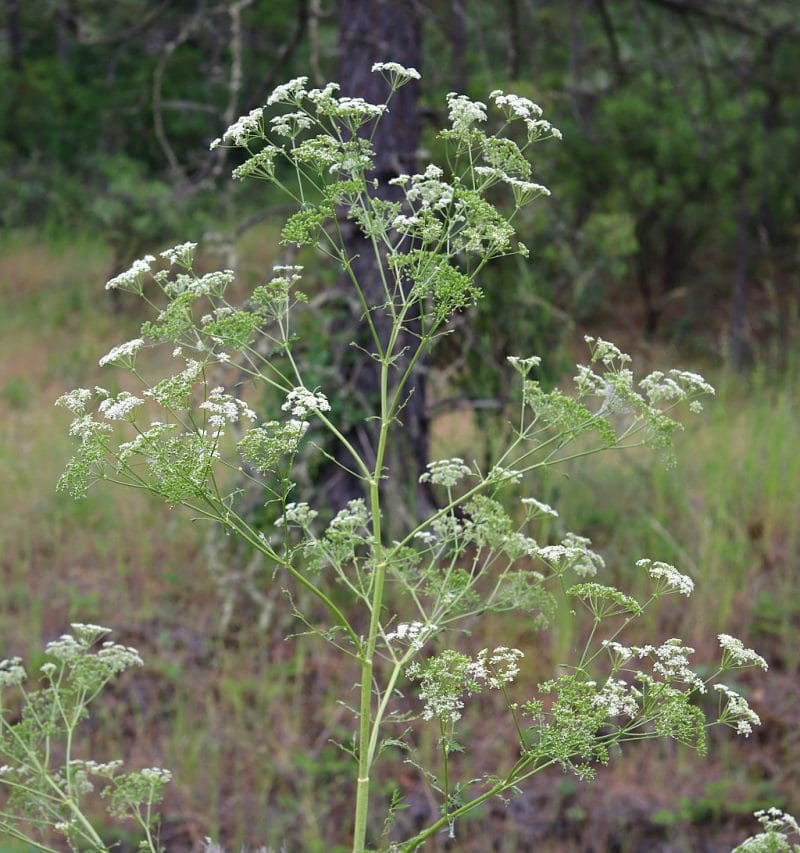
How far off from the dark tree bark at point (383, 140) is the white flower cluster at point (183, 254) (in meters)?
3.60

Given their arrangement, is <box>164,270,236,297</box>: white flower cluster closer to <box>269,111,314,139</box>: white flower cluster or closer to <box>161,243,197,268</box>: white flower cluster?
<box>161,243,197,268</box>: white flower cluster

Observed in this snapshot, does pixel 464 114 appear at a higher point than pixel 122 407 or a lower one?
higher

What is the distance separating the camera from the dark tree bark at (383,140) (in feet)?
18.4

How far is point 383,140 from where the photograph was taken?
570 centimetres

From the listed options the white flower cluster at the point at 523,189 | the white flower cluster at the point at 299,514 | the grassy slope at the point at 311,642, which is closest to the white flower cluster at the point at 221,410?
the white flower cluster at the point at 299,514

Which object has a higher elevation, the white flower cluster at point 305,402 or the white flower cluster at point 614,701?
the white flower cluster at point 305,402

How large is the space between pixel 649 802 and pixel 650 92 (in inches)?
420

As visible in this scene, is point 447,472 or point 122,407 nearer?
point 122,407

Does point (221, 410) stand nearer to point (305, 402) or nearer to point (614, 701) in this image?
point (305, 402)

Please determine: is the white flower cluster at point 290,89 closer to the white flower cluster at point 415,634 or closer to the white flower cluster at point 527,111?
the white flower cluster at point 527,111

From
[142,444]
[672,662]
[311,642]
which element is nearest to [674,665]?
[672,662]

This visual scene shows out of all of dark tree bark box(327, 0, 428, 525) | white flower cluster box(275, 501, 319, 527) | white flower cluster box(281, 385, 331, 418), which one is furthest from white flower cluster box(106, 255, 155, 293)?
dark tree bark box(327, 0, 428, 525)

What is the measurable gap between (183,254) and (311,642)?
4.35 metres

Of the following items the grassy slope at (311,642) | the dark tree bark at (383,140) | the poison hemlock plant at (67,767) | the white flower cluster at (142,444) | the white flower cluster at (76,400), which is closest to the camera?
the white flower cluster at (142,444)
